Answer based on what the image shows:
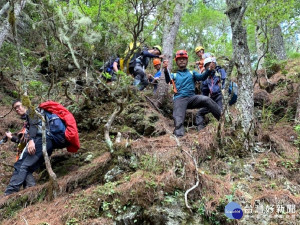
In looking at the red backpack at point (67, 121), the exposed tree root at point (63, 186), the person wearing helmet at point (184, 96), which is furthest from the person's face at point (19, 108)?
the person wearing helmet at point (184, 96)

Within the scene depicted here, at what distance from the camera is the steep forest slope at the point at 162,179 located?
166 inches

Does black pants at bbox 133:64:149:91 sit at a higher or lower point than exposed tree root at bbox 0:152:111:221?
higher

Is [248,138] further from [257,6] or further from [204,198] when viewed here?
[257,6]

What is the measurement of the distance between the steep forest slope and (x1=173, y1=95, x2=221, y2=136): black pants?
44cm

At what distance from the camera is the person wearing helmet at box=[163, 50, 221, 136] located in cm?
652

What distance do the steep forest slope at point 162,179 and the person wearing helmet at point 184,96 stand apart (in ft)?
1.61

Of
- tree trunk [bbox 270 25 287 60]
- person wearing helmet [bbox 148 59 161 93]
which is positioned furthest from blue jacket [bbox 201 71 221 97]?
tree trunk [bbox 270 25 287 60]

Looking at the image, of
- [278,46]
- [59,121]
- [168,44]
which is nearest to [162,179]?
[59,121]

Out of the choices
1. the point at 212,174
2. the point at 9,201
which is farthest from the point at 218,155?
the point at 9,201

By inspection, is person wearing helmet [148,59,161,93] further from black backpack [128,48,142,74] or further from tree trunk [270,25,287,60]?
tree trunk [270,25,287,60]

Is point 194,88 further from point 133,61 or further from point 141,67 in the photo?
point 133,61

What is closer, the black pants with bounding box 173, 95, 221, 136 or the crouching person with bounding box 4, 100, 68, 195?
the crouching person with bounding box 4, 100, 68, 195

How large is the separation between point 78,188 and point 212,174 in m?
2.55

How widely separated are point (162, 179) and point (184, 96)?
9.12 feet
